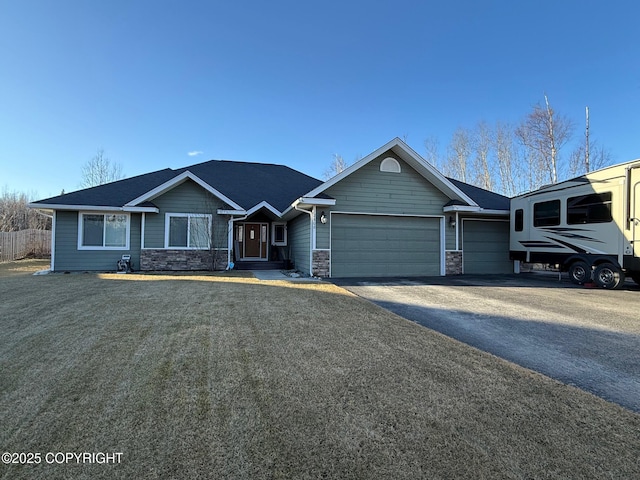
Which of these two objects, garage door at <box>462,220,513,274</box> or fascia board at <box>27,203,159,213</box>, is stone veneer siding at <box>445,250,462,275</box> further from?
fascia board at <box>27,203,159,213</box>

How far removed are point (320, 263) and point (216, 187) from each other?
8364 mm

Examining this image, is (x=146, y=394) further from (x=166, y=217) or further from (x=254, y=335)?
(x=166, y=217)

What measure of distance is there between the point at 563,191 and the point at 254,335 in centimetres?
1099

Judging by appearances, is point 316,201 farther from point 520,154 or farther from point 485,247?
point 520,154

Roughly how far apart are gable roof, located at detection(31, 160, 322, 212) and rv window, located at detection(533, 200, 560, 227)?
33.1ft

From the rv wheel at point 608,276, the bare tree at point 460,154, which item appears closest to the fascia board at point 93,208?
the rv wheel at point 608,276

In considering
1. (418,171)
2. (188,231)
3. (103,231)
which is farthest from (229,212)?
(418,171)

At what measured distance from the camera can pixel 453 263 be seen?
1248 cm

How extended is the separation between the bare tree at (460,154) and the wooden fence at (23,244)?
97.9 ft

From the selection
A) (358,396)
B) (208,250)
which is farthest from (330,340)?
(208,250)

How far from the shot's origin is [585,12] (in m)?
14.5

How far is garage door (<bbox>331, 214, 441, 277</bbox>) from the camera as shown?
11578 millimetres

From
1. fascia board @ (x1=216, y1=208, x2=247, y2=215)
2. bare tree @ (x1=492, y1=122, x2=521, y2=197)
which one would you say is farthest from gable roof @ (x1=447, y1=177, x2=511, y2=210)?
bare tree @ (x1=492, y1=122, x2=521, y2=197)

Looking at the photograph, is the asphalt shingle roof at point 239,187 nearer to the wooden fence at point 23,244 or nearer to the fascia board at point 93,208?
the fascia board at point 93,208
